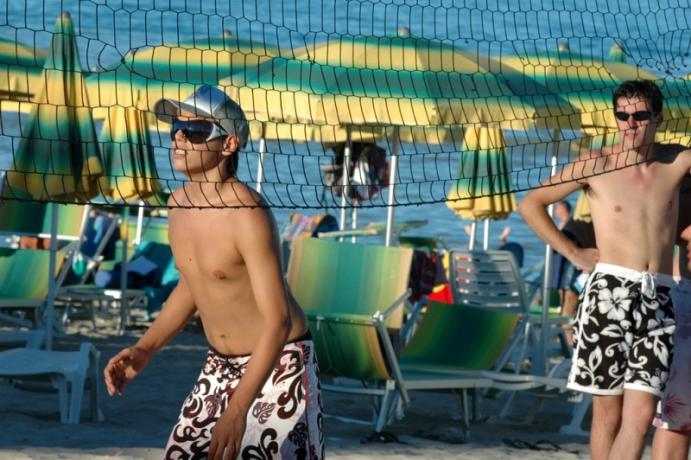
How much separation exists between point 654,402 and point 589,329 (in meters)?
0.34

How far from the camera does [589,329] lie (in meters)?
5.10

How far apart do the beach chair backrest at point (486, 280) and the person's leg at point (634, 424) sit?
186 inches

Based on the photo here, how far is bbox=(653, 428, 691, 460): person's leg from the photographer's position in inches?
207

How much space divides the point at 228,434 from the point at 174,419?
4546 millimetres

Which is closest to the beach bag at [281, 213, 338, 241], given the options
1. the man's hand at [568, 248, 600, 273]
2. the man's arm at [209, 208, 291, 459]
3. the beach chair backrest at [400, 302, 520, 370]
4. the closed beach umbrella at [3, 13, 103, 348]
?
the closed beach umbrella at [3, 13, 103, 348]

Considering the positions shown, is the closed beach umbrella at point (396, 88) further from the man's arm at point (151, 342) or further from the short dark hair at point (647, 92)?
the man's arm at point (151, 342)

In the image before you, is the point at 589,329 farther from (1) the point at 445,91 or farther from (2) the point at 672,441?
(1) the point at 445,91

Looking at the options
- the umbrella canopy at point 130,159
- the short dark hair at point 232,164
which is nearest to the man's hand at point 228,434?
the short dark hair at point 232,164

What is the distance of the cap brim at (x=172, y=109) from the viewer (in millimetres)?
3807

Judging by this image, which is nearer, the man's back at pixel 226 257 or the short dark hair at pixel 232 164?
the man's back at pixel 226 257

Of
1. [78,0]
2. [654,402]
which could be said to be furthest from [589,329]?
[78,0]

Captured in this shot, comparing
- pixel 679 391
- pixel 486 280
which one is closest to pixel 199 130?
pixel 679 391

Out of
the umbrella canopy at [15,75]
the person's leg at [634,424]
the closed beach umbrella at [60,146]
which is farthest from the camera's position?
the umbrella canopy at [15,75]

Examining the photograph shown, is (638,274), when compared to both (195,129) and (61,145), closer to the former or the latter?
(195,129)
